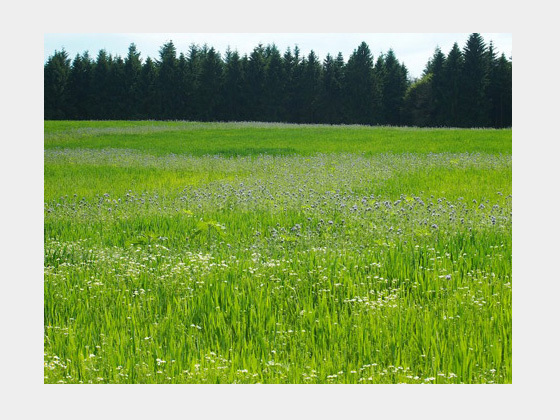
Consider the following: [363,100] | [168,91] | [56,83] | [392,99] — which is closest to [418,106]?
[392,99]

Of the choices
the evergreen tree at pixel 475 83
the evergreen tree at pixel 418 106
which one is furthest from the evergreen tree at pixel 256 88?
the evergreen tree at pixel 475 83

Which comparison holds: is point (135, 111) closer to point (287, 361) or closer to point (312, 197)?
point (312, 197)

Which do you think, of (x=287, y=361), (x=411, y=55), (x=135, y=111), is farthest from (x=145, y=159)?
(x=287, y=361)

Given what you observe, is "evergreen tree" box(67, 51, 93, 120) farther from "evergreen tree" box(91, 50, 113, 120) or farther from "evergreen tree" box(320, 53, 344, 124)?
"evergreen tree" box(320, 53, 344, 124)

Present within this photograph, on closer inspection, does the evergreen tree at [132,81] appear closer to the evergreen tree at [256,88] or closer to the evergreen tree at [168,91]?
the evergreen tree at [168,91]

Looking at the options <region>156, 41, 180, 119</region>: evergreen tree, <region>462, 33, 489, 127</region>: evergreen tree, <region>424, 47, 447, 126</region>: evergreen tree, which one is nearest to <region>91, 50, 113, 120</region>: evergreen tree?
<region>156, 41, 180, 119</region>: evergreen tree

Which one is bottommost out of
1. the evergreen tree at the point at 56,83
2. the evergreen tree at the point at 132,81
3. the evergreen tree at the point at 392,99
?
the evergreen tree at the point at 56,83
